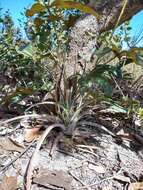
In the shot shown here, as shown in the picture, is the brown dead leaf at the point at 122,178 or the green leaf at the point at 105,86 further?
the green leaf at the point at 105,86

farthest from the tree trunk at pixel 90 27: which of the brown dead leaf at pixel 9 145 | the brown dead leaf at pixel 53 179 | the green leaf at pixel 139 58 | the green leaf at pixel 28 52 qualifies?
the brown dead leaf at pixel 53 179

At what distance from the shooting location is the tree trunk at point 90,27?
2.40m

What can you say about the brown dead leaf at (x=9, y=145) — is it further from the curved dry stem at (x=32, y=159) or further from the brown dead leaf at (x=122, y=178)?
the brown dead leaf at (x=122, y=178)

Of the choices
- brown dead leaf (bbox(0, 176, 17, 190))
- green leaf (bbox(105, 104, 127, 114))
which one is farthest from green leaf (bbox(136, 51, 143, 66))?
brown dead leaf (bbox(0, 176, 17, 190))

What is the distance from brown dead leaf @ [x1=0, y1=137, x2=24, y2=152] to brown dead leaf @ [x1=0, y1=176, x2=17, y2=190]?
23 centimetres

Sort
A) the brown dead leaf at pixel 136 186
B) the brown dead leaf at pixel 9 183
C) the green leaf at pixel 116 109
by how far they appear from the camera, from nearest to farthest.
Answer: the brown dead leaf at pixel 9 183 < the brown dead leaf at pixel 136 186 < the green leaf at pixel 116 109

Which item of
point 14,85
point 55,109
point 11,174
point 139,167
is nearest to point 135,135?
point 139,167

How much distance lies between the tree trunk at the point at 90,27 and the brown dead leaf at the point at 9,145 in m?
0.63

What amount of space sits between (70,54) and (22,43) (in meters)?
1.07

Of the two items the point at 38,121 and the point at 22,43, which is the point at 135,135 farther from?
the point at 22,43

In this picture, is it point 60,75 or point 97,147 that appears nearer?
point 97,147

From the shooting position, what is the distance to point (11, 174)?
1.74 metres

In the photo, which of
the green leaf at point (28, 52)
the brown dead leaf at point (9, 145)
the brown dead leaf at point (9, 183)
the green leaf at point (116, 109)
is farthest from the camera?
the green leaf at point (28, 52)

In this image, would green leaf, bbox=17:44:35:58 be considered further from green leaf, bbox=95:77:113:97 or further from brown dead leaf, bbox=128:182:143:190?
brown dead leaf, bbox=128:182:143:190
